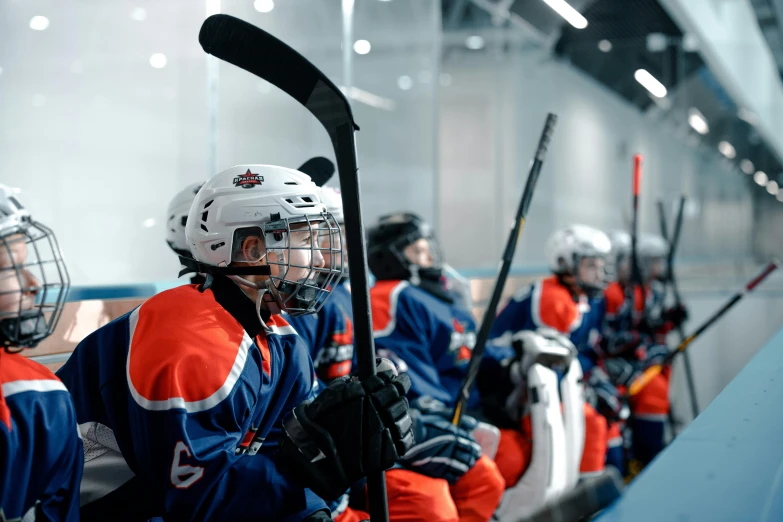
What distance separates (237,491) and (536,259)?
5.83m

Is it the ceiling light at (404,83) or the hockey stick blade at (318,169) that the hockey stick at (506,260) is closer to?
the hockey stick blade at (318,169)

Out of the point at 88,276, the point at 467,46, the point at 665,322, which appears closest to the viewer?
the point at 88,276

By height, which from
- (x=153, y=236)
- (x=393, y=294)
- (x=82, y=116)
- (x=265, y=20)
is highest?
(x=265, y=20)

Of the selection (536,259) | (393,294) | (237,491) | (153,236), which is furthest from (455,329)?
(536,259)

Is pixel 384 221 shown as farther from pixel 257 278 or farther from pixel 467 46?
pixel 467 46

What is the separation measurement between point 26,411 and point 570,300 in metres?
2.86

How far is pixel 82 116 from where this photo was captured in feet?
7.98

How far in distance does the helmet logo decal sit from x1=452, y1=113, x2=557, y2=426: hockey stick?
0.85 meters

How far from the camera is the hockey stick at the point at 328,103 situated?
1265mm

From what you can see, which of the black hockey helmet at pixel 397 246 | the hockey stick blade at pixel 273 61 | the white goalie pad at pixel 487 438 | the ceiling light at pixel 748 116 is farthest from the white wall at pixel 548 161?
the hockey stick blade at pixel 273 61

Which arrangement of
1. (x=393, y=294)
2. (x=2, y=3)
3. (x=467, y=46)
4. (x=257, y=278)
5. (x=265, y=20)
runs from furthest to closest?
(x=467, y=46), (x=265, y=20), (x=393, y=294), (x=2, y=3), (x=257, y=278)

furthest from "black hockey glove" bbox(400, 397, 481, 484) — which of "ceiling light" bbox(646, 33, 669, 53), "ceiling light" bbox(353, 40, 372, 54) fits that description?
"ceiling light" bbox(646, 33, 669, 53)

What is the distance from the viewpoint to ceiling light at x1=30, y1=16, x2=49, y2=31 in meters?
2.23

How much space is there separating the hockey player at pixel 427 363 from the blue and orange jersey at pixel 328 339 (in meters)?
0.26
